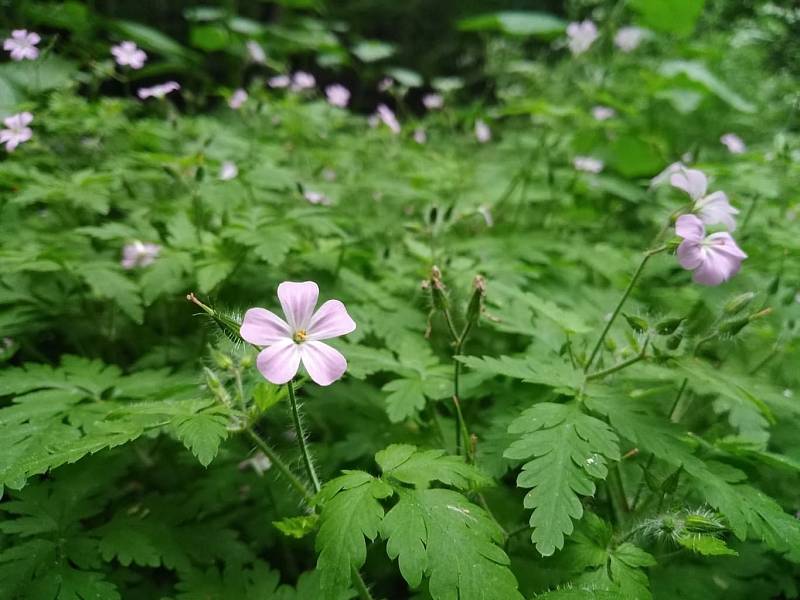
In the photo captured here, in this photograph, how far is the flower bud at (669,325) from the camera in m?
1.53

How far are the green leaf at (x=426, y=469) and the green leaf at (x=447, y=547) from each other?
4 centimetres

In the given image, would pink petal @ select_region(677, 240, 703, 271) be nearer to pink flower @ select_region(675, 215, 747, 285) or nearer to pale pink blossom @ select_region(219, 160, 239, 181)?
pink flower @ select_region(675, 215, 747, 285)

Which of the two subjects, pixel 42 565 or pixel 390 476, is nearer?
pixel 390 476

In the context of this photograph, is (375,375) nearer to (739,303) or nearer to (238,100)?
(739,303)

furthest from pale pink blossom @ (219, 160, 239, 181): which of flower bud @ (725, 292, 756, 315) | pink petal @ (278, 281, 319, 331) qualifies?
flower bud @ (725, 292, 756, 315)

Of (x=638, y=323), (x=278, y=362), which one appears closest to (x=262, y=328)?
(x=278, y=362)

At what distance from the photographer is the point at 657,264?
2.70 metres

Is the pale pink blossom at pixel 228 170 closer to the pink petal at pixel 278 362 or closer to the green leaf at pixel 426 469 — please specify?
the pink petal at pixel 278 362

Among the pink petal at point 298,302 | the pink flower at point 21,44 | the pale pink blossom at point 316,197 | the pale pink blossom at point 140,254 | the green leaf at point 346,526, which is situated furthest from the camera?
the pale pink blossom at point 316,197

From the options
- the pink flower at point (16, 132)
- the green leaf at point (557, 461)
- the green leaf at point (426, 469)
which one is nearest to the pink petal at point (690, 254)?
the green leaf at point (557, 461)

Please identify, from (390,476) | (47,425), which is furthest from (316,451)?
(47,425)

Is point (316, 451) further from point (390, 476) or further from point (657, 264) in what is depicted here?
point (657, 264)

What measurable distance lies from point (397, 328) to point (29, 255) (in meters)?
1.49

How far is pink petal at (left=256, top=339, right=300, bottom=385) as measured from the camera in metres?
1.16
